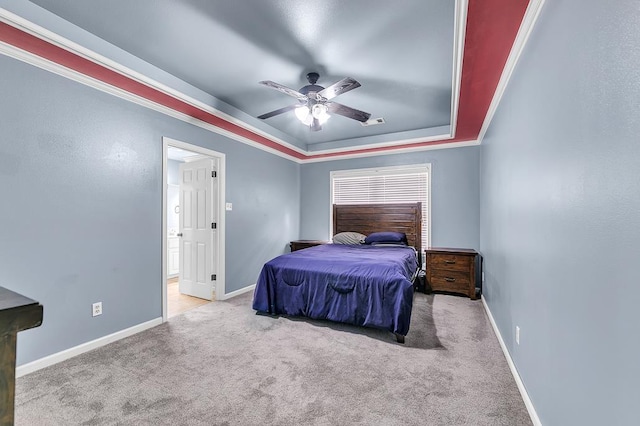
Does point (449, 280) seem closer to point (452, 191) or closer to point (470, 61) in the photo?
point (452, 191)

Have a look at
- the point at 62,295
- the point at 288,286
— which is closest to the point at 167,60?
the point at 62,295

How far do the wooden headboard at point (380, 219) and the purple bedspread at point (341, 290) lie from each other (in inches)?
65.0

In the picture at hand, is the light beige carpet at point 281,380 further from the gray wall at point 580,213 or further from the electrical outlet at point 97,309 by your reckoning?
the gray wall at point 580,213

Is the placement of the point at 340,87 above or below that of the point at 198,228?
above

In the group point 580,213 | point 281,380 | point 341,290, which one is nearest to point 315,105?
point 341,290

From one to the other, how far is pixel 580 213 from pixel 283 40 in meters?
2.37

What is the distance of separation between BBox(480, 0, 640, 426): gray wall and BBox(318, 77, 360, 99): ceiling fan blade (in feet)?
4.07

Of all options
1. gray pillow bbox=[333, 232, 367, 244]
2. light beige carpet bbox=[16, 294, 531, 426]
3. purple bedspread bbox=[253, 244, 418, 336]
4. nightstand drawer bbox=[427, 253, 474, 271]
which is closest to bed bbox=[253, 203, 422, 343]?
purple bedspread bbox=[253, 244, 418, 336]

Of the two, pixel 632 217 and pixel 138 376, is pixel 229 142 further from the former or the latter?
pixel 632 217

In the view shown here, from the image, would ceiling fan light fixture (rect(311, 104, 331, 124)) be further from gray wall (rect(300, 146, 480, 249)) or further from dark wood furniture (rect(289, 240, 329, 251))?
dark wood furniture (rect(289, 240, 329, 251))

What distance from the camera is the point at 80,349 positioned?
2373 mm

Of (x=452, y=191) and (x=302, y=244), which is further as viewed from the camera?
(x=302, y=244)

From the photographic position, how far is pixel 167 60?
8.75 ft

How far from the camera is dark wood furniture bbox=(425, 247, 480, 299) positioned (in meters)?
3.97
